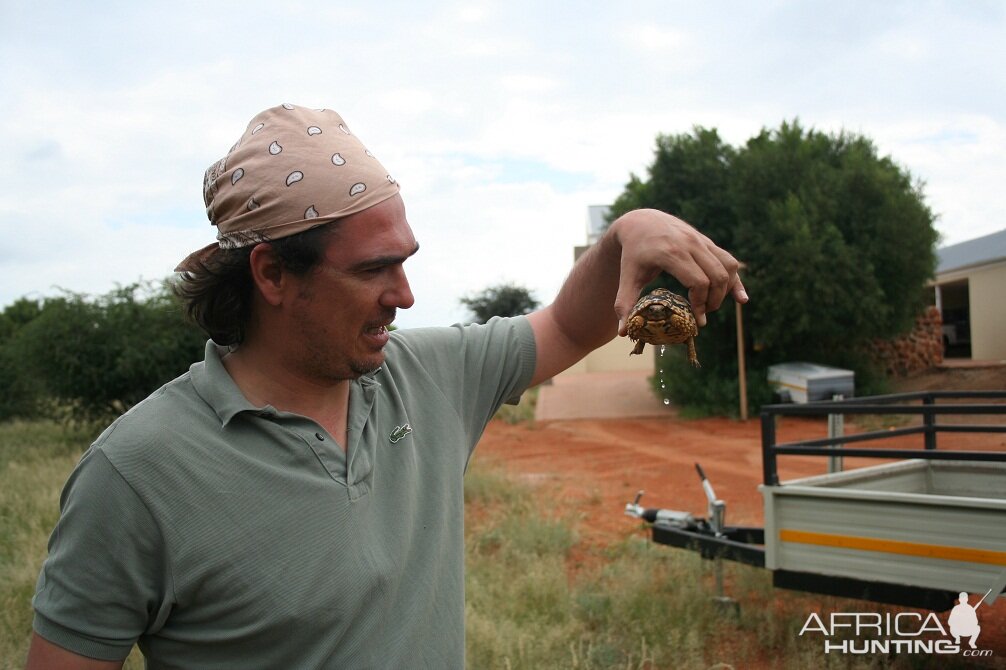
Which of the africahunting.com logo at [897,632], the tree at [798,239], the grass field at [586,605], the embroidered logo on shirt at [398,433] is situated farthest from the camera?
the tree at [798,239]

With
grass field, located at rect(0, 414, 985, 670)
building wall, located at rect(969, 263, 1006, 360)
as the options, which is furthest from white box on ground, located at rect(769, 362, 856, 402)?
building wall, located at rect(969, 263, 1006, 360)

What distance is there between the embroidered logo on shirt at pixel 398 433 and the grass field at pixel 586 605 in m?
3.28

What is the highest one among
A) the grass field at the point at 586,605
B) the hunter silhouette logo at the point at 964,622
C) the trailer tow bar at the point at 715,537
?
the trailer tow bar at the point at 715,537

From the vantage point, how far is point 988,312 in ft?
84.6

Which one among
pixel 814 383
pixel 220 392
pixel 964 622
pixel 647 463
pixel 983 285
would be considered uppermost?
pixel 983 285

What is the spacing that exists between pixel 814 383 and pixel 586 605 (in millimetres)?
12266

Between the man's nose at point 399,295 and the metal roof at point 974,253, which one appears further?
the metal roof at point 974,253

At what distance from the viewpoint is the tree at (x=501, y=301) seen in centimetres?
4559

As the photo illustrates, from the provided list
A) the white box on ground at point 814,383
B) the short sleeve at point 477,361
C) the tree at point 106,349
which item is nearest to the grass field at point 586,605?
the short sleeve at point 477,361

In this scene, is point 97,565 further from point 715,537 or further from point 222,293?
point 715,537

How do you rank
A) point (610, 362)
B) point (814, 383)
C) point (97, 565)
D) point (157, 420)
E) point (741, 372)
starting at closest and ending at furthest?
point (97, 565)
point (157, 420)
point (814, 383)
point (741, 372)
point (610, 362)

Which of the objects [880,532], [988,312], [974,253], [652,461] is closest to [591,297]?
[880,532]

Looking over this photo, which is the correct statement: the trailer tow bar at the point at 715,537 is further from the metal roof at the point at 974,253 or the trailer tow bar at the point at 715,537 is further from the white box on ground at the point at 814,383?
the metal roof at the point at 974,253

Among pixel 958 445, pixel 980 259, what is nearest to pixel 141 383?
pixel 958 445
